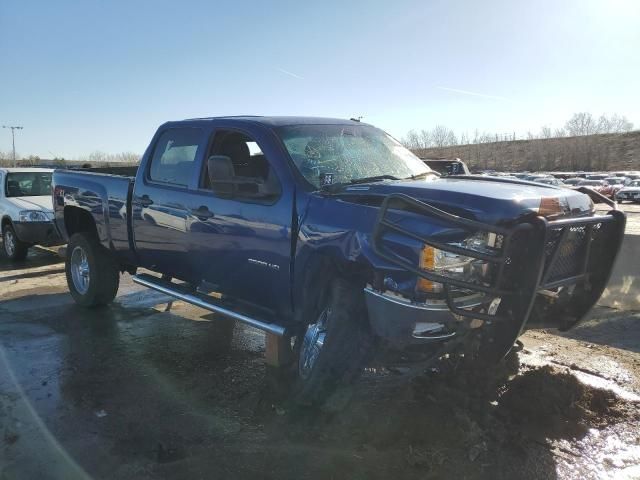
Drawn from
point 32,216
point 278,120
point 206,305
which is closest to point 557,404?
point 206,305

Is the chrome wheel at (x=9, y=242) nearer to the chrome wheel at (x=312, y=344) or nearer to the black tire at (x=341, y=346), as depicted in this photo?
the chrome wheel at (x=312, y=344)

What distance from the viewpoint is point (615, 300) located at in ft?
20.4

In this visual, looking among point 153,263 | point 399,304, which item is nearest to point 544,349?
point 399,304

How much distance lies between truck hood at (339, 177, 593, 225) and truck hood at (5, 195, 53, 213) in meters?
8.26

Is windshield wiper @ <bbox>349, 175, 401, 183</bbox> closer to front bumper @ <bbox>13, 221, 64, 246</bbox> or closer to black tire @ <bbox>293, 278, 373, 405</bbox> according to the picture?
black tire @ <bbox>293, 278, 373, 405</bbox>

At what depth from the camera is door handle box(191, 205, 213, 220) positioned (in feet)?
15.2

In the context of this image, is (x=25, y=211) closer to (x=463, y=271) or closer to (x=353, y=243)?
(x=353, y=243)

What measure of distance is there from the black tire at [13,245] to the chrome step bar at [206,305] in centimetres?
587

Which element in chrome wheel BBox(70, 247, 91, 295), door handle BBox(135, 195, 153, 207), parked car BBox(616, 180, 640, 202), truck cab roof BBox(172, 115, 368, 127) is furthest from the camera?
parked car BBox(616, 180, 640, 202)

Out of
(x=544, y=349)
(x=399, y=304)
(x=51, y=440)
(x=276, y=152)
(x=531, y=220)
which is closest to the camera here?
(x=531, y=220)

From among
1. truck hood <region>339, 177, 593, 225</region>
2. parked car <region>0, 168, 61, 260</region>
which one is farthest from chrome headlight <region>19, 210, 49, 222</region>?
truck hood <region>339, 177, 593, 225</region>

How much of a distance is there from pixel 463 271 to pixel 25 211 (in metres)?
9.22

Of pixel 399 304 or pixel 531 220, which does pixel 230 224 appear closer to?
pixel 399 304

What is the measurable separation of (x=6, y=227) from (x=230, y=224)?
321 inches
